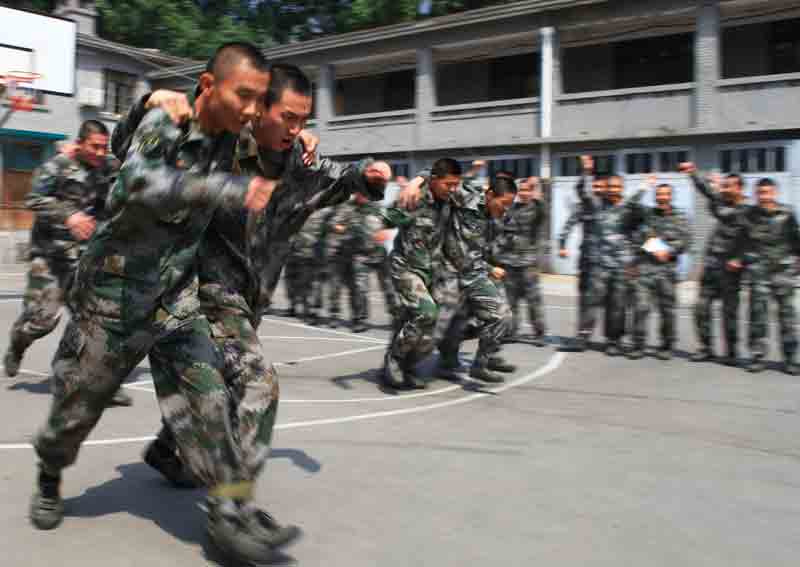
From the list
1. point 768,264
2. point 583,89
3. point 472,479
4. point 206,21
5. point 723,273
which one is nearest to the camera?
point 472,479

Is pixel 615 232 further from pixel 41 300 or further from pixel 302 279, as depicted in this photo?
pixel 41 300

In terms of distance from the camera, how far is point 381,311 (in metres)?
13.8

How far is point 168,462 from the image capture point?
429cm

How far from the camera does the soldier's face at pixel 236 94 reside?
328 cm

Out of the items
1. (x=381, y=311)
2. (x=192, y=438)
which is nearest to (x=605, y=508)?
(x=192, y=438)

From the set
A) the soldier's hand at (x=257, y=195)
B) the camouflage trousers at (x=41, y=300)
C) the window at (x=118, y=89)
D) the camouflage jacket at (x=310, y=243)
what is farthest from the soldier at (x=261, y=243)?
the window at (x=118, y=89)

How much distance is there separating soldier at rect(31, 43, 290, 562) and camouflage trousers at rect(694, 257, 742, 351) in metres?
6.85

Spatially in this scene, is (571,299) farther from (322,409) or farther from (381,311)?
(322,409)

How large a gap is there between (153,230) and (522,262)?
25.0 ft

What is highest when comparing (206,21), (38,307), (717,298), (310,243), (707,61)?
(206,21)

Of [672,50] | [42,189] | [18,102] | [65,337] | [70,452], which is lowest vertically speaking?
[70,452]

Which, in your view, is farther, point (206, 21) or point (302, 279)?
point (206, 21)

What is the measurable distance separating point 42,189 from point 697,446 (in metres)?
5.25

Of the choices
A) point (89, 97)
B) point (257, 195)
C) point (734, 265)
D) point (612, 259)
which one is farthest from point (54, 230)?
point (89, 97)
